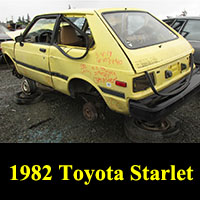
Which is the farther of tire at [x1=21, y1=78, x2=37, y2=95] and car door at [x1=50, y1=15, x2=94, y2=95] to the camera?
tire at [x1=21, y1=78, x2=37, y2=95]

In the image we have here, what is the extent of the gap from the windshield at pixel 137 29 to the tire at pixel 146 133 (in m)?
1.11

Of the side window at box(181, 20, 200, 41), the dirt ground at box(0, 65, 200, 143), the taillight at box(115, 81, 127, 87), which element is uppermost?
the side window at box(181, 20, 200, 41)

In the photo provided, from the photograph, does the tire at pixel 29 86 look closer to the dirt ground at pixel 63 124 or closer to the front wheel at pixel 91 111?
the dirt ground at pixel 63 124

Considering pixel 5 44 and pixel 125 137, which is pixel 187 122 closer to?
pixel 125 137

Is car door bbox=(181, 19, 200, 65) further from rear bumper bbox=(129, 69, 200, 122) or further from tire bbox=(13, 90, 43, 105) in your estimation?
tire bbox=(13, 90, 43, 105)

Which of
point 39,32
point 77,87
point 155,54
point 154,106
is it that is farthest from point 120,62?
point 39,32

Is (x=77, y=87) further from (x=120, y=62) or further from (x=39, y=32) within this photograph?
(x=39, y=32)

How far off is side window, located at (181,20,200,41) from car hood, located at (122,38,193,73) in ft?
5.42

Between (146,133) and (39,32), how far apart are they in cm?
261

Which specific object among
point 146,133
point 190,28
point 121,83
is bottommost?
point 146,133

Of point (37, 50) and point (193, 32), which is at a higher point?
point (193, 32)

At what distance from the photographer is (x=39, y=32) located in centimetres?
353

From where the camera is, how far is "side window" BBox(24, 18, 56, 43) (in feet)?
11.1

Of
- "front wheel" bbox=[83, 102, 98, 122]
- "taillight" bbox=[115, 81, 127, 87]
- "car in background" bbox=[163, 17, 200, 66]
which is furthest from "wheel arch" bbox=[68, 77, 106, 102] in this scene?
"car in background" bbox=[163, 17, 200, 66]
